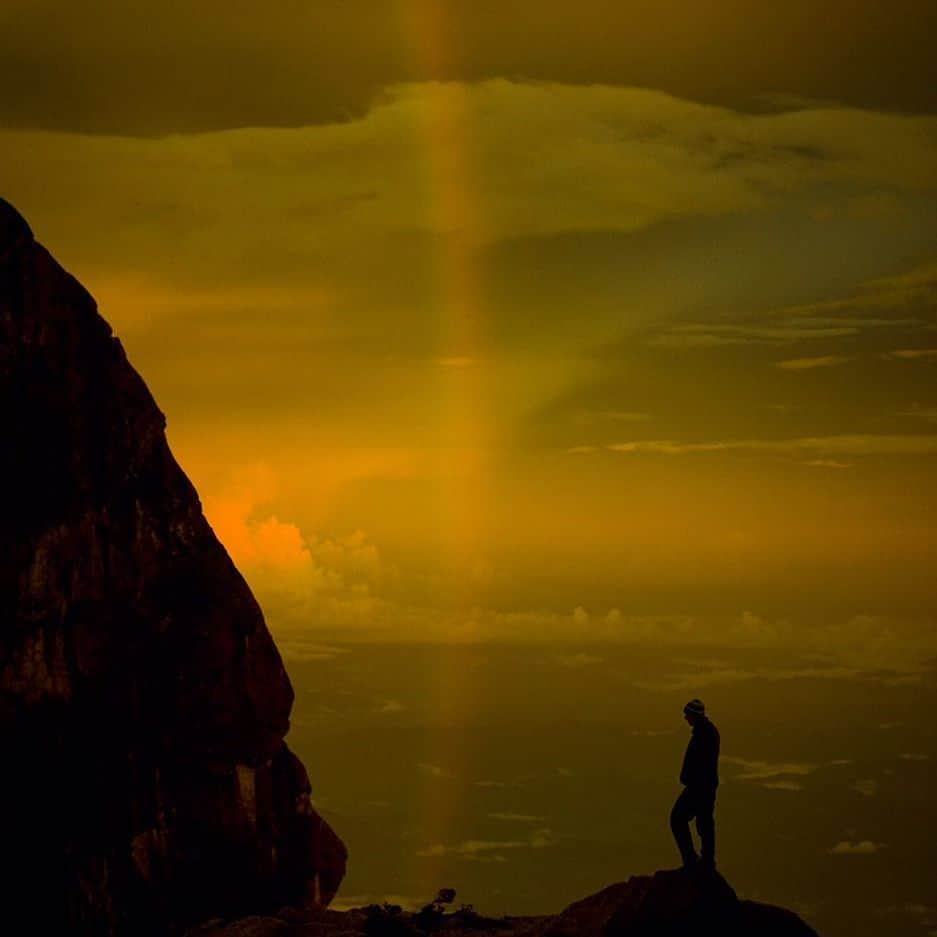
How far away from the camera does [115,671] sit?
48.5m

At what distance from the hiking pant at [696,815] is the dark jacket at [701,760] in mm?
179

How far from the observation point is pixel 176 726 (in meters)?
49.8

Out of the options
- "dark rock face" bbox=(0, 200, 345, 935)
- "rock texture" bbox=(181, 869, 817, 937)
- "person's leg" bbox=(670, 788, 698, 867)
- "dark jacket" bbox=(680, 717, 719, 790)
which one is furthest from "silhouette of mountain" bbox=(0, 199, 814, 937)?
"dark jacket" bbox=(680, 717, 719, 790)

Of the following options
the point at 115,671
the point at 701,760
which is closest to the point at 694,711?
the point at 701,760

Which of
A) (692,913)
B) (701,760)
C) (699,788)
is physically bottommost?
(692,913)

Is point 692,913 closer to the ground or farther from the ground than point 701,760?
closer to the ground

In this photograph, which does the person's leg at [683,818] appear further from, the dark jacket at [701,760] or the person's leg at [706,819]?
the dark jacket at [701,760]

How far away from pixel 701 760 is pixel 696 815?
1.26 meters

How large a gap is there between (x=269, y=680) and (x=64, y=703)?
7.45 meters

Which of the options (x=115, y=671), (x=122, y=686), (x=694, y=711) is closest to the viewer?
(x=694, y=711)

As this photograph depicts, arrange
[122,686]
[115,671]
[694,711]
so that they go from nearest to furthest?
1. [694,711]
2. [115,671]
3. [122,686]

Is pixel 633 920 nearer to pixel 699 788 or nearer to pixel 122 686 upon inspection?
pixel 699 788

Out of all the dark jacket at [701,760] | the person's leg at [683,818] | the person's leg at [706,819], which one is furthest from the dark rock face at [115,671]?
the dark jacket at [701,760]

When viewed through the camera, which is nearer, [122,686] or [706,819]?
[706,819]
